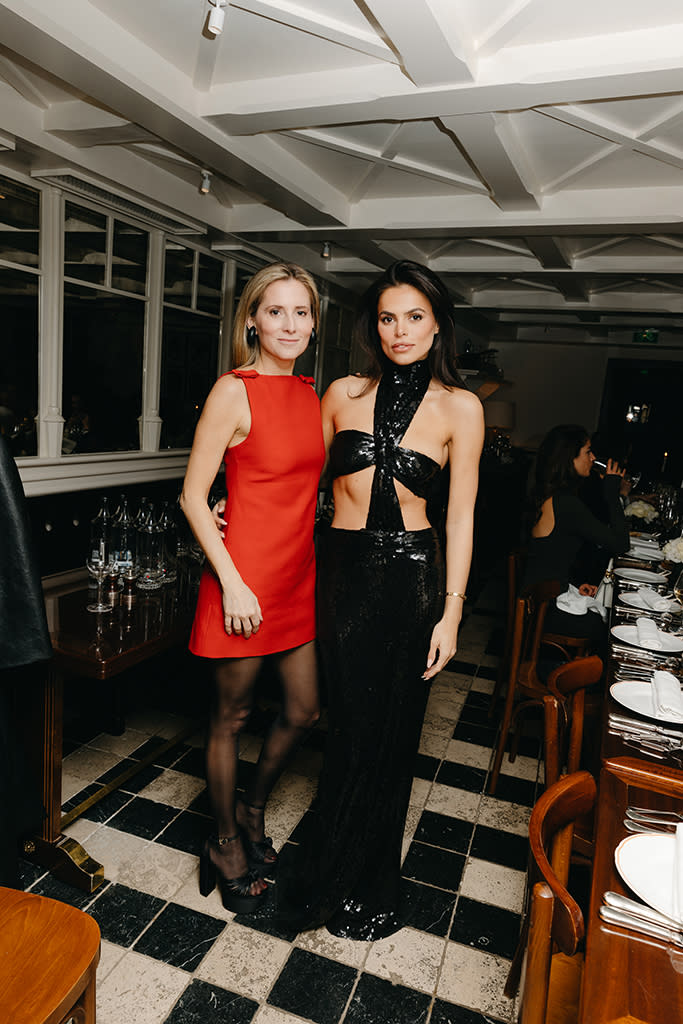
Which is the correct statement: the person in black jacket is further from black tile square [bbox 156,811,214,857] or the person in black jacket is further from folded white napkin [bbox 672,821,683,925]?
folded white napkin [bbox 672,821,683,925]

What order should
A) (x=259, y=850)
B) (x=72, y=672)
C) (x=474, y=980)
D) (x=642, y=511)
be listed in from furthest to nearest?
(x=642, y=511) < (x=259, y=850) < (x=72, y=672) < (x=474, y=980)

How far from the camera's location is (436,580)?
2.00 metres

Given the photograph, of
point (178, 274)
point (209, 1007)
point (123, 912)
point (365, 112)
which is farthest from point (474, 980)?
point (178, 274)

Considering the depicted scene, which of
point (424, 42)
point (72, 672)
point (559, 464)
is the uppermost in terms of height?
point (424, 42)

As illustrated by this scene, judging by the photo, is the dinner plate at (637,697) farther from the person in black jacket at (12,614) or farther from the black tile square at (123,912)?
the black tile square at (123,912)

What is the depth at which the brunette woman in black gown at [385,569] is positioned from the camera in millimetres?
1946

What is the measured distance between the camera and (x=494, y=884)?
2422 mm

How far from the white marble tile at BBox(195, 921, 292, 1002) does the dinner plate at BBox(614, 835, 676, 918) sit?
4.01 feet

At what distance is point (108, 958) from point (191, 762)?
108 cm

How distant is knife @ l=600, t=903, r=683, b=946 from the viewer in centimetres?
102

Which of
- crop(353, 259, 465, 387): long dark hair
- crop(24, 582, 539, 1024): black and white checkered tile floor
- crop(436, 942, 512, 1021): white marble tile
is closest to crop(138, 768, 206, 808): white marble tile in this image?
crop(24, 582, 539, 1024): black and white checkered tile floor

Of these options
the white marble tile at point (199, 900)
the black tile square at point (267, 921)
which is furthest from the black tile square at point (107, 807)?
the black tile square at point (267, 921)

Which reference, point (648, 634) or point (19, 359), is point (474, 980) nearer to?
point (648, 634)

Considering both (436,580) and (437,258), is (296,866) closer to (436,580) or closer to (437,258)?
(436,580)
